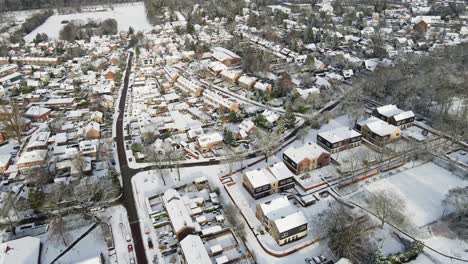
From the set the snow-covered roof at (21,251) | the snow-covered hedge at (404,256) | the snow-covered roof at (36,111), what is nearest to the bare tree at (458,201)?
the snow-covered hedge at (404,256)

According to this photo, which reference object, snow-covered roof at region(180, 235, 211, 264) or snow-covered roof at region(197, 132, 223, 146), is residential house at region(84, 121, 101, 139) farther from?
snow-covered roof at region(180, 235, 211, 264)

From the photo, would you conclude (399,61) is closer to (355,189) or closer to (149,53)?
(355,189)

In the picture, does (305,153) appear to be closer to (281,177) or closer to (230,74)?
(281,177)

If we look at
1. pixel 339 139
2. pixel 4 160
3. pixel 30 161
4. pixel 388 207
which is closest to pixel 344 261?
pixel 388 207

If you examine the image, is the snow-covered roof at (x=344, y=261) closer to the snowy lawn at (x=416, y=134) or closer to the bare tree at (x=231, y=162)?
the bare tree at (x=231, y=162)

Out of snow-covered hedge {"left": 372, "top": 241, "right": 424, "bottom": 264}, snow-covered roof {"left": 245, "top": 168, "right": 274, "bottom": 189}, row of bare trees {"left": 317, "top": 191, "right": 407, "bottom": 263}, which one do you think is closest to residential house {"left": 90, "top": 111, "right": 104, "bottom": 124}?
snow-covered roof {"left": 245, "top": 168, "right": 274, "bottom": 189}
